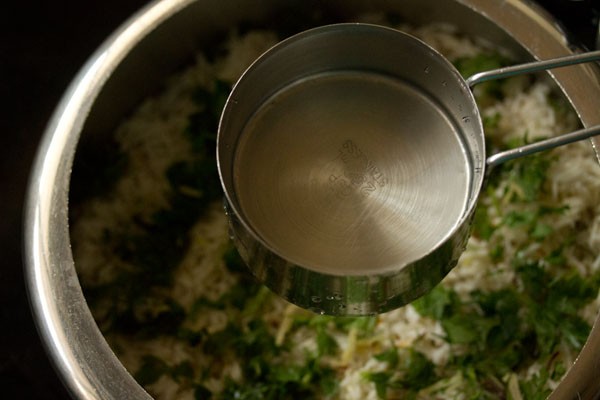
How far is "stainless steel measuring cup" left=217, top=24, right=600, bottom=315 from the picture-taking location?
849 millimetres

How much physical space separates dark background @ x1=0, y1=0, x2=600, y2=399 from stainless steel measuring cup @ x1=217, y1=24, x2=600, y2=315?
66 centimetres

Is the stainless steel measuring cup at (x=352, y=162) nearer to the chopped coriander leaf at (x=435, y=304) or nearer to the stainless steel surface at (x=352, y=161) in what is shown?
the stainless steel surface at (x=352, y=161)

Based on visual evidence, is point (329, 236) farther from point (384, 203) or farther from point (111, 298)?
point (111, 298)

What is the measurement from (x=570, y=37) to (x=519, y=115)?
0.21 m

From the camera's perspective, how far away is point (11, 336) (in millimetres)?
1343

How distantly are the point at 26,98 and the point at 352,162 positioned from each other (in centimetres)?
89

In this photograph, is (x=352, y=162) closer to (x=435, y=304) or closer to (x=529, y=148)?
(x=529, y=148)

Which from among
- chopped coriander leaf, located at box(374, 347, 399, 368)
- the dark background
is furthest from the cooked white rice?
the dark background

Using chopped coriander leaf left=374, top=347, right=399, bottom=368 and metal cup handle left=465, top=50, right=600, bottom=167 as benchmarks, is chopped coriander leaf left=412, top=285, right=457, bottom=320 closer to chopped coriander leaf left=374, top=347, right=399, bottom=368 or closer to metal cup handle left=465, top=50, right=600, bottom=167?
chopped coriander leaf left=374, top=347, right=399, bottom=368

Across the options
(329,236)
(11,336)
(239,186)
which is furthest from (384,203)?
(11,336)

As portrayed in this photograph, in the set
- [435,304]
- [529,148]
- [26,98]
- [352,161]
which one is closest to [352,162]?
[352,161]

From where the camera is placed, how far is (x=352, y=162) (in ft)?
3.04

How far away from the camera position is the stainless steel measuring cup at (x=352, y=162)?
2.78 feet

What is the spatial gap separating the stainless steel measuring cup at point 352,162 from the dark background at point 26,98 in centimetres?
66
